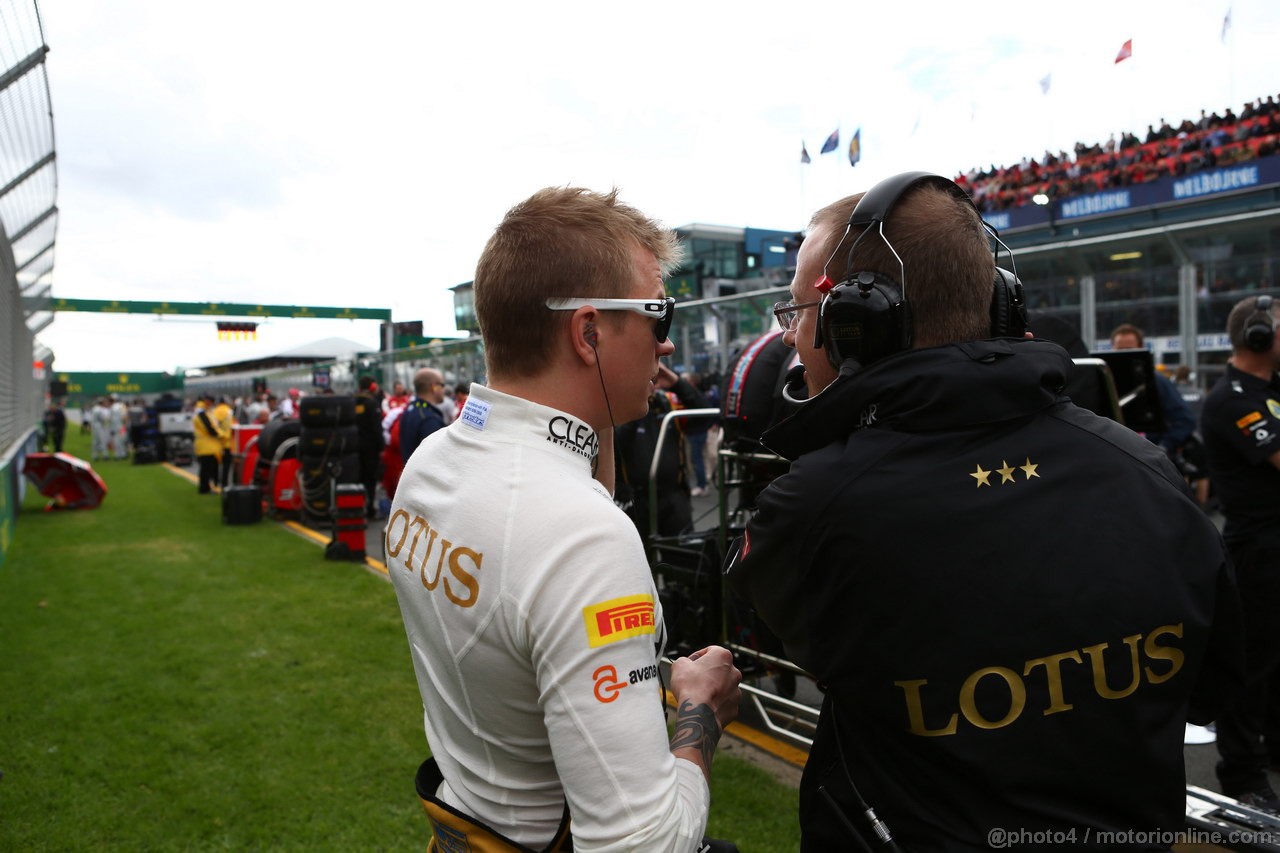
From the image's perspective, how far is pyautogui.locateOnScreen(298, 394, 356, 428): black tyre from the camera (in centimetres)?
1199

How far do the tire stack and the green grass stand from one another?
9.54 ft

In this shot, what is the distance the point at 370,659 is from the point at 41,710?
2.01 meters

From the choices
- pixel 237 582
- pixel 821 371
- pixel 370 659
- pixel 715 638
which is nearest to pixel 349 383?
pixel 237 582

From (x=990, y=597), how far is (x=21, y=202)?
456 inches

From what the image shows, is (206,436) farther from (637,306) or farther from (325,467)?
(637,306)

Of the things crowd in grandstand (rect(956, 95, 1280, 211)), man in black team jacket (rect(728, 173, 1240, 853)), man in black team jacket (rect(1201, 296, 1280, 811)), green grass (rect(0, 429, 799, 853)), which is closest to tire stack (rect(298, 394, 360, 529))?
green grass (rect(0, 429, 799, 853))

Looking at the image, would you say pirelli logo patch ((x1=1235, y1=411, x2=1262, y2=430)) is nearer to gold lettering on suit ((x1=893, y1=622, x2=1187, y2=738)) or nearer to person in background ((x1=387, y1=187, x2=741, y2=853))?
gold lettering on suit ((x1=893, y1=622, x2=1187, y2=738))

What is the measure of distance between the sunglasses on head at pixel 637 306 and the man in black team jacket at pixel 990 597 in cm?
32

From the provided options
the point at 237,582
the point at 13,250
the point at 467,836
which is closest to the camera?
the point at 467,836

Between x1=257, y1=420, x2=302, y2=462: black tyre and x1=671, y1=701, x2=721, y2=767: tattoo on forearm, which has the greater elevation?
x1=671, y1=701, x2=721, y2=767: tattoo on forearm

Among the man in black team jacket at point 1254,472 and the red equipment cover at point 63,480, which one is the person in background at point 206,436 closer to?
the red equipment cover at point 63,480

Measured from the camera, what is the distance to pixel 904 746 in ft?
4.15

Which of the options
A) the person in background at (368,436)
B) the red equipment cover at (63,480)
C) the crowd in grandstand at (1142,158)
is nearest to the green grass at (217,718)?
the person in background at (368,436)

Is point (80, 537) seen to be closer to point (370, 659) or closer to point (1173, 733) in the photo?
point (370, 659)
